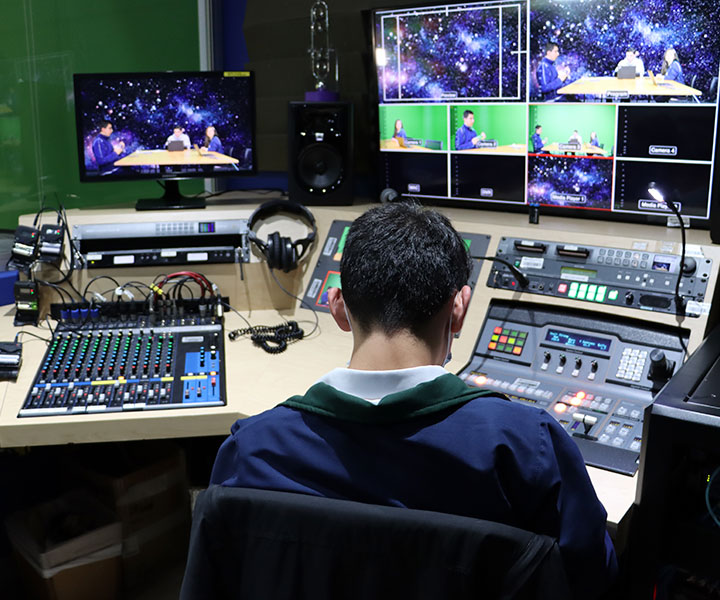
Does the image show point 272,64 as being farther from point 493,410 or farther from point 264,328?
point 493,410

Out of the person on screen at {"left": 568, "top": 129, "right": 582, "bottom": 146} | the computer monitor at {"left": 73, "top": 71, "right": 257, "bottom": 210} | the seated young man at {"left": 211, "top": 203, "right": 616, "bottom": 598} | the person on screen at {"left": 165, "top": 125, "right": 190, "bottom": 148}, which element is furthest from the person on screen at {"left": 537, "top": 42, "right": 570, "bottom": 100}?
the seated young man at {"left": 211, "top": 203, "right": 616, "bottom": 598}

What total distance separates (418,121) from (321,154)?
0.35 metres

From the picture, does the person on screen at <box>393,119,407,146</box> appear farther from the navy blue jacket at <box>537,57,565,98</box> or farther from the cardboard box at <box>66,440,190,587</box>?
the cardboard box at <box>66,440,190,587</box>

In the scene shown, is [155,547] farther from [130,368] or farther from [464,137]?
[464,137]

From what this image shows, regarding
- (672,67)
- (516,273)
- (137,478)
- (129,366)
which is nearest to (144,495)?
(137,478)

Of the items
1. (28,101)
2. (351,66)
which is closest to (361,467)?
(351,66)

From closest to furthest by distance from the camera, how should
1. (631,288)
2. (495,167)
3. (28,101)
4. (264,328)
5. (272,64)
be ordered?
(631,288) < (264,328) < (495,167) < (28,101) < (272,64)

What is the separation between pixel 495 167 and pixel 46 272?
57.9 inches

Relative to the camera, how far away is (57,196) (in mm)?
2896

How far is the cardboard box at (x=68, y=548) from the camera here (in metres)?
2.31

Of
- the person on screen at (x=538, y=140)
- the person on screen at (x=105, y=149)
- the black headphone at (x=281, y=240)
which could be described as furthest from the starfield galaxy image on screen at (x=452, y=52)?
the person on screen at (x=105, y=149)

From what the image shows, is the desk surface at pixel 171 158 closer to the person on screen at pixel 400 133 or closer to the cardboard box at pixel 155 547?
the person on screen at pixel 400 133

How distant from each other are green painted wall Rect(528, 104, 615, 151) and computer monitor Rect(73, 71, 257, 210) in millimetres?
939

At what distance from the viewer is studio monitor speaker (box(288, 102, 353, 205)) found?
256 cm
